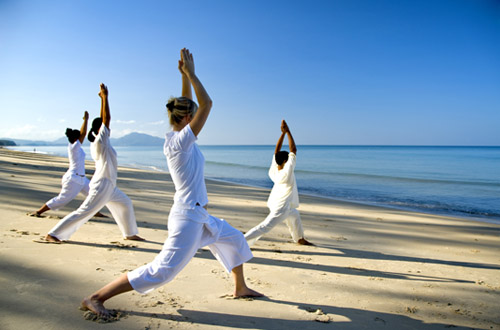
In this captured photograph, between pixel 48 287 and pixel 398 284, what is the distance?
161 inches

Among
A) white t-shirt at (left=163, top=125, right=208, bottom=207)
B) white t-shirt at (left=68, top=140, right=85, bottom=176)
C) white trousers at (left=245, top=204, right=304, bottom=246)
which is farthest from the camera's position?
white t-shirt at (left=68, top=140, right=85, bottom=176)

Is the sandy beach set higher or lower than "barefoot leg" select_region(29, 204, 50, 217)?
lower

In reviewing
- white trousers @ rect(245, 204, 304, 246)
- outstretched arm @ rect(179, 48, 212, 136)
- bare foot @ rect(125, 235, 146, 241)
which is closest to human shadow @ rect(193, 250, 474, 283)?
white trousers @ rect(245, 204, 304, 246)

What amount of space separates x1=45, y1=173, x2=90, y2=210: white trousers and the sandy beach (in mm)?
309

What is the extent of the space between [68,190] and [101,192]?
2344mm

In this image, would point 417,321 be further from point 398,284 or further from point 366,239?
point 366,239

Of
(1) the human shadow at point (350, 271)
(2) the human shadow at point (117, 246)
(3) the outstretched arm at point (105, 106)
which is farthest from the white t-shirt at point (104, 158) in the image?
(1) the human shadow at point (350, 271)

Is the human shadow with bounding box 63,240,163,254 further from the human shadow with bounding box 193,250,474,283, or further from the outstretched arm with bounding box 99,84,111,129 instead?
the outstretched arm with bounding box 99,84,111,129

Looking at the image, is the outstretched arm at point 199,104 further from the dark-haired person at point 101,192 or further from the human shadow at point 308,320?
the dark-haired person at point 101,192

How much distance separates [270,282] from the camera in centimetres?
396

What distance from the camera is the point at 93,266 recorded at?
13.2ft

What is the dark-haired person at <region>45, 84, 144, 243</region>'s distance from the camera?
15.9 feet

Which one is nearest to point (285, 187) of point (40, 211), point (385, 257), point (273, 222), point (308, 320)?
point (273, 222)

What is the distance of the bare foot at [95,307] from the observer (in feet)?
8.96
